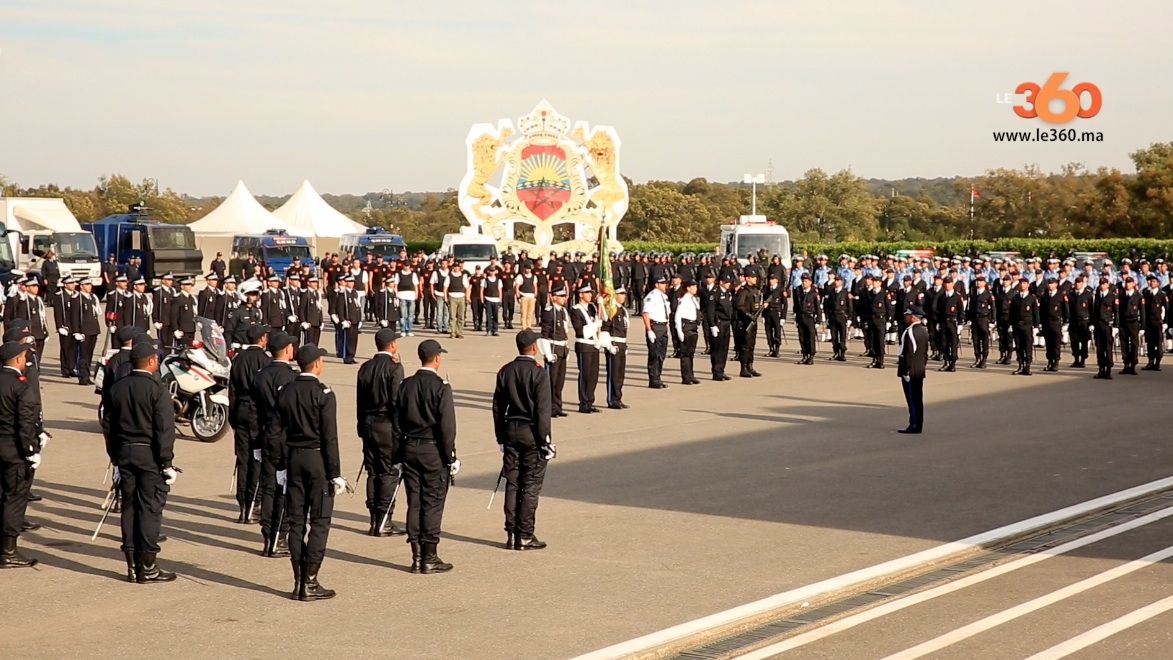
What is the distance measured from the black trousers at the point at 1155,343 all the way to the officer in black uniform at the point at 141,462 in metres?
19.7

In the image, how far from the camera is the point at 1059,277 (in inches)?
1042

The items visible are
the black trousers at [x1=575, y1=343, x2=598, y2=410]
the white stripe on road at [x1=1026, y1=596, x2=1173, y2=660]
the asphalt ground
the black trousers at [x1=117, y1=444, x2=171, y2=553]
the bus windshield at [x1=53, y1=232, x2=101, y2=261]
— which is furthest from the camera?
Answer: the bus windshield at [x1=53, y1=232, x2=101, y2=261]

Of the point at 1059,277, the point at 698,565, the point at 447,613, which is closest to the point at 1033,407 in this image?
the point at 1059,277

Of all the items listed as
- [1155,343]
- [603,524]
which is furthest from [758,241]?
[603,524]

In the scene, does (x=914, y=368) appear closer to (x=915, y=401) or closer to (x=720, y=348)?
(x=915, y=401)

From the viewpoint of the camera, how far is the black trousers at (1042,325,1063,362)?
939 inches

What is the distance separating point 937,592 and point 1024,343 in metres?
15.6

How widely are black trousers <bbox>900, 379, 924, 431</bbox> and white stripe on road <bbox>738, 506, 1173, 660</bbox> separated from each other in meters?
4.84

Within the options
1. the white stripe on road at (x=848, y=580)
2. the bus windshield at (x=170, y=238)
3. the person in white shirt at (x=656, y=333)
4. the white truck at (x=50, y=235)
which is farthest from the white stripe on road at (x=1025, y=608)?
the bus windshield at (x=170, y=238)

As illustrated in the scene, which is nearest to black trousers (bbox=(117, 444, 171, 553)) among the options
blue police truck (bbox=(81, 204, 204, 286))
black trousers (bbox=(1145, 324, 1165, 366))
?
black trousers (bbox=(1145, 324, 1165, 366))

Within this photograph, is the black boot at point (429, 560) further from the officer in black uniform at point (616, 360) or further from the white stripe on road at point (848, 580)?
the officer in black uniform at point (616, 360)

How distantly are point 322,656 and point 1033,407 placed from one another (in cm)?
1374

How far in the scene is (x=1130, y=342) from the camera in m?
23.4

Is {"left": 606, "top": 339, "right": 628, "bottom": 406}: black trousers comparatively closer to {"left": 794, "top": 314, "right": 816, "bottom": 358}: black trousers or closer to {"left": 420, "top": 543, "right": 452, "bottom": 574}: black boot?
{"left": 794, "top": 314, "right": 816, "bottom": 358}: black trousers
